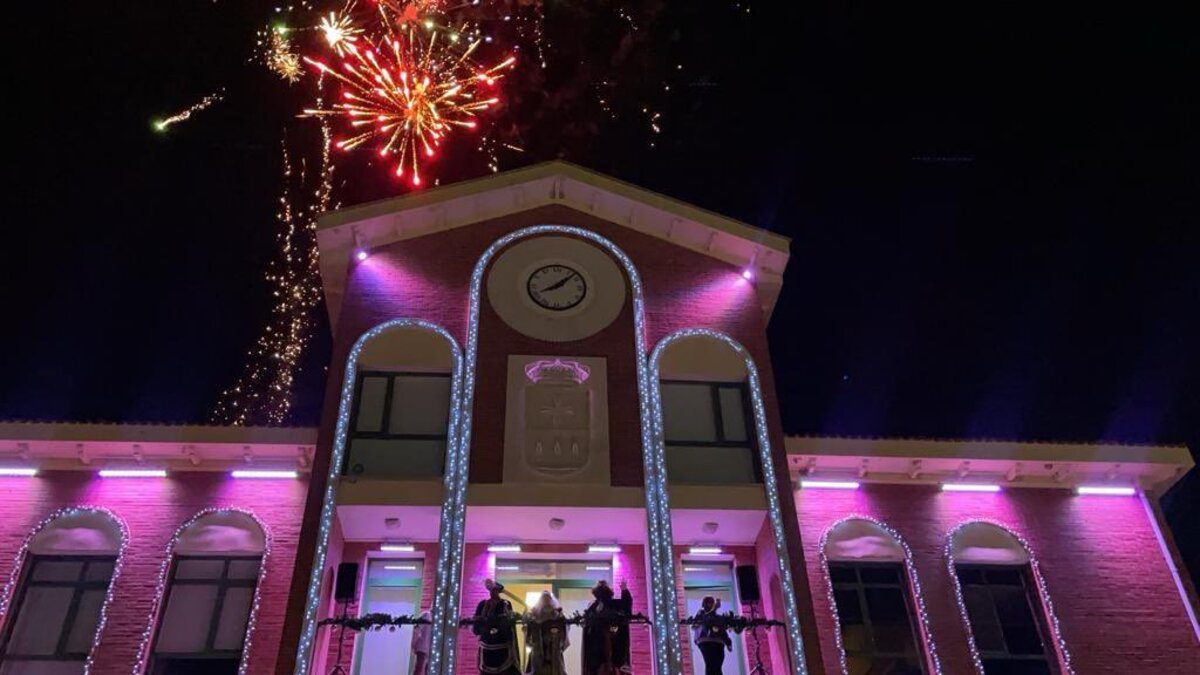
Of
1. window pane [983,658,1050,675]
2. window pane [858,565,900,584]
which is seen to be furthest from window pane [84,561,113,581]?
window pane [983,658,1050,675]

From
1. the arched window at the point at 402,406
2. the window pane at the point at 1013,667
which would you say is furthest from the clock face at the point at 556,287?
the window pane at the point at 1013,667

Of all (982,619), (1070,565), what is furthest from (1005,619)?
(1070,565)

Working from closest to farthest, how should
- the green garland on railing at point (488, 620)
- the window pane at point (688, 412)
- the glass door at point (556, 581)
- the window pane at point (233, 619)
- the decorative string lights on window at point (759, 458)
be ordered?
the green garland on railing at point (488, 620)
the decorative string lights on window at point (759, 458)
the window pane at point (233, 619)
the glass door at point (556, 581)
the window pane at point (688, 412)

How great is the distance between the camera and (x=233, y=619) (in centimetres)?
1526

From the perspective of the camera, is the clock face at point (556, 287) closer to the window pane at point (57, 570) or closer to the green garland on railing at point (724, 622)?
the green garland on railing at point (724, 622)

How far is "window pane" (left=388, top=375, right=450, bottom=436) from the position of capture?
15.7m

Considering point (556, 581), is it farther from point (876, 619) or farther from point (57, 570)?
point (57, 570)

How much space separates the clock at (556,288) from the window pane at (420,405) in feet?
5.43

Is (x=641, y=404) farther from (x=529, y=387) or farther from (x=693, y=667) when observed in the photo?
(x=693, y=667)

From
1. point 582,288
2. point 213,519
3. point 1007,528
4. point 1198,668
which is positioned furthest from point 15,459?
point 1198,668

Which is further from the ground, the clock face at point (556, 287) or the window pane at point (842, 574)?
the clock face at point (556, 287)

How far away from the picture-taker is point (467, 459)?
49.2ft

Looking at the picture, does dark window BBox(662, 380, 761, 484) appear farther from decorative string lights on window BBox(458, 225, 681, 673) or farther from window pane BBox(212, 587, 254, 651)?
window pane BBox(212, 587, 254, 651)

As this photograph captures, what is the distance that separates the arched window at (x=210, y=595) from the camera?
14.9 m
